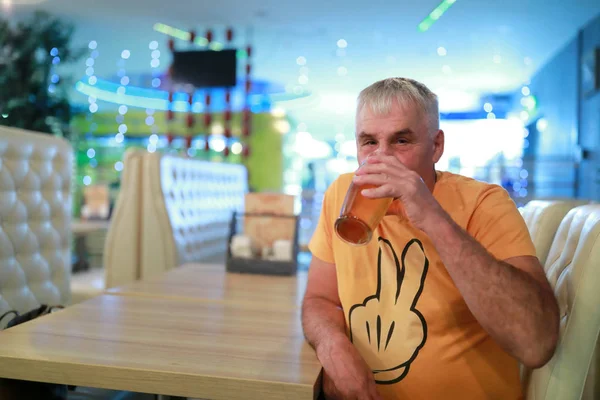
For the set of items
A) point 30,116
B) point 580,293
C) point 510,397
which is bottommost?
point 510,397

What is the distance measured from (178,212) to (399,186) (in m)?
2.10

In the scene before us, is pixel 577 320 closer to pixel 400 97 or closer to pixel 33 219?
pixel 400 97

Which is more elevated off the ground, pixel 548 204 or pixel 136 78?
pixel 136 78

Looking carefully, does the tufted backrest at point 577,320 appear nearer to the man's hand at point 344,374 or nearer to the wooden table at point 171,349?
the man's hand at point 344,374

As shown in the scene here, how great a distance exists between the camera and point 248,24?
25.3 feet


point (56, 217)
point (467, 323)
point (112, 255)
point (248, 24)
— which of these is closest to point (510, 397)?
point (467, 323)

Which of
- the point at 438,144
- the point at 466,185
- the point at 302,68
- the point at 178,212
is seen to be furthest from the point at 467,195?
the point at 302,68

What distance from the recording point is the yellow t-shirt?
1.16 meters

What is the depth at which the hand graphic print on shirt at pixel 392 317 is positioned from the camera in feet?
3.92

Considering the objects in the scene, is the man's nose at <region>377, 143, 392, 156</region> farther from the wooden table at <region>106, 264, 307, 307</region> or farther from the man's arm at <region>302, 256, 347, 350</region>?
the wooden table at <region>106, 264, 307, 307</region>

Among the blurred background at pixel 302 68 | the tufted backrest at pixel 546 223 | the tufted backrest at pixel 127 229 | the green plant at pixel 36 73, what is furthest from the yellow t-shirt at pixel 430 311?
the green plant at pixel 36 73

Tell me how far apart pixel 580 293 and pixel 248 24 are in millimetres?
7473

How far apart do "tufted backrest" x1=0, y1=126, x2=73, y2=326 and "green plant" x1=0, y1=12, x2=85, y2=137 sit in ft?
12.8

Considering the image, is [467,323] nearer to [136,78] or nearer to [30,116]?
[30,116]
